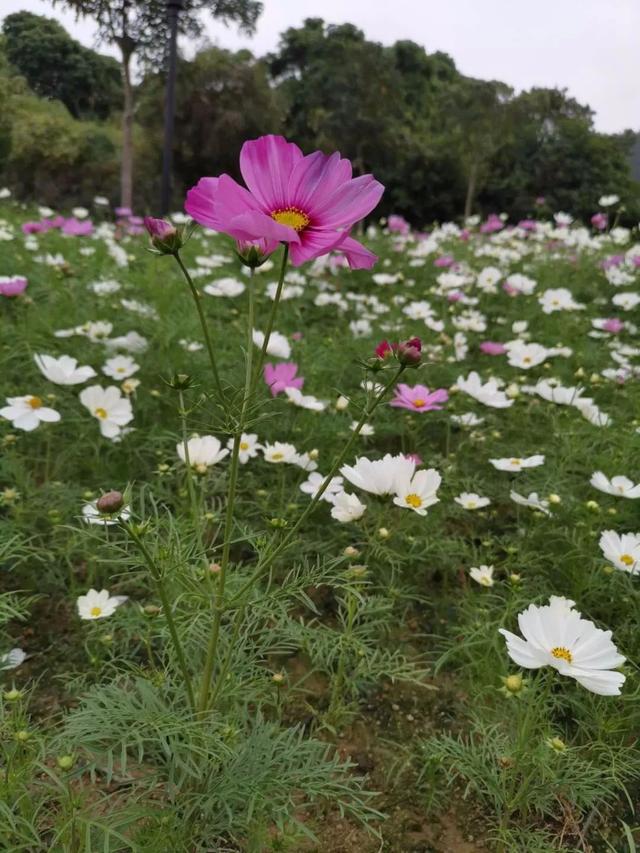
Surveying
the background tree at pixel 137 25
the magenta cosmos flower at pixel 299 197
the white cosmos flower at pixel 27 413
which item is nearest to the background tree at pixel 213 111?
the background tree at pixel 137 25

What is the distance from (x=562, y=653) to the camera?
2.89 feet

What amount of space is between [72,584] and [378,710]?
0.67m

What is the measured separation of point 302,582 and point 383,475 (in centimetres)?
33

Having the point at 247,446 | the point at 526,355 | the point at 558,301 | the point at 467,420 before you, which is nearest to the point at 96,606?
the point at 247,446

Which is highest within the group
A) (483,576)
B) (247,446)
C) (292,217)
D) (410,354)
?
(292,217)

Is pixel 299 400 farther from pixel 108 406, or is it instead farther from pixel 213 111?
pixel 213 111

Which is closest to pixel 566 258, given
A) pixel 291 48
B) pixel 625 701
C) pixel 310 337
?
pixel 310 337

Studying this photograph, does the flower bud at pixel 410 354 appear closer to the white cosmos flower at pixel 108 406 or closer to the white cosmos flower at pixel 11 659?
the white cosmos flower at pixel 11 659

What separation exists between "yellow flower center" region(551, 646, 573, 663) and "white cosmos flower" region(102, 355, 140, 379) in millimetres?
1361

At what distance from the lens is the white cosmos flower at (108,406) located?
5.04 feet

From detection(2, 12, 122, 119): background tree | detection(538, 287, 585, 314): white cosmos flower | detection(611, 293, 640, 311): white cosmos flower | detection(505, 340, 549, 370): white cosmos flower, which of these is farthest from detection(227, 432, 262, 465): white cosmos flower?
detection(2, 12, 122, 119): background tree

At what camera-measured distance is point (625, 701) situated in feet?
3.60

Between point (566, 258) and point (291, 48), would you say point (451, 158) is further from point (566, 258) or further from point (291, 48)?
point (566, 258)

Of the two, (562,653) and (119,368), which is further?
(119,368)
